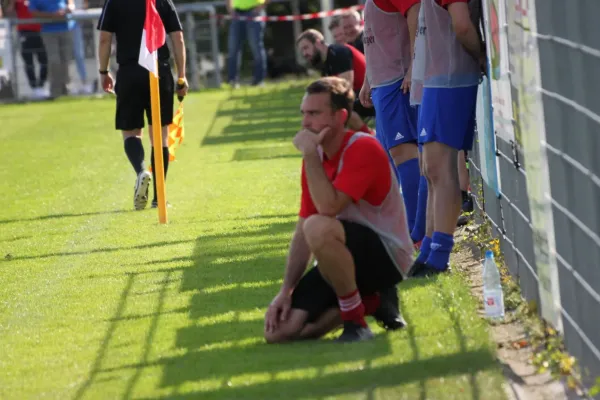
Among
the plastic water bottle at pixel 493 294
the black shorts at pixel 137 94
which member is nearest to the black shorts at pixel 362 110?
the black shorts at pixel 137 94

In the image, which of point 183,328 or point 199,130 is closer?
point 183,328

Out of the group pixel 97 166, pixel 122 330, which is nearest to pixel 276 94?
pixel 97 166

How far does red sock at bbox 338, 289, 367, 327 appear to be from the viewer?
229 inches

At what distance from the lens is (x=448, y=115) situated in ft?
23.0

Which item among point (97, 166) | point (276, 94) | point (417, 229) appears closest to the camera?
point (417, 229)

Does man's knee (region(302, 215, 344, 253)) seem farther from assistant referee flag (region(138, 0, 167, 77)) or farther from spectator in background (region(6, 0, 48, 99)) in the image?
spectator in background (region(6, 0, 48, 99))

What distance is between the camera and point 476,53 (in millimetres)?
7031

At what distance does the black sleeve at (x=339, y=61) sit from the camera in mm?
11039

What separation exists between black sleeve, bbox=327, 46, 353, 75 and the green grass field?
3.76ft

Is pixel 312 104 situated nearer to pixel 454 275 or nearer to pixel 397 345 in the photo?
pixel 397 345

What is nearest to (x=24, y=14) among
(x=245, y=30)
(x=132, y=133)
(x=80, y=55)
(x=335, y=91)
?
(x=80, y=55)

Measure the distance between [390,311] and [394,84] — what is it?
8.80 ft

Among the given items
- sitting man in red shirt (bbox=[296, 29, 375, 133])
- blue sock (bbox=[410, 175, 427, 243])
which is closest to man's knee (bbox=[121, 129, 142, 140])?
sitting man in red shirt (bbox=[296, 29, 375, 133])

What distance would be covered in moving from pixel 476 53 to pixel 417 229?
1.45 m
